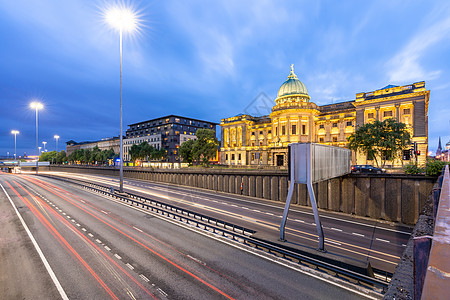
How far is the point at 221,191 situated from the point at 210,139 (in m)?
28.0

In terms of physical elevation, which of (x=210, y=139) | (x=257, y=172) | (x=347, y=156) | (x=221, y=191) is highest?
(x=210, y=139)

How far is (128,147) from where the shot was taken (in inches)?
5600

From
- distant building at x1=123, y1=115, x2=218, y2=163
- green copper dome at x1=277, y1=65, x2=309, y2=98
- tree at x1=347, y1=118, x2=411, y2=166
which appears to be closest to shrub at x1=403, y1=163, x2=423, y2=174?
tree at x1=347, y1=118, x2=411, y2=166

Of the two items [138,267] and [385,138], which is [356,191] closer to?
[385,138]

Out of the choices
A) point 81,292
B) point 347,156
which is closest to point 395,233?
point 347,156

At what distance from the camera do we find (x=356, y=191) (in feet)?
78.5

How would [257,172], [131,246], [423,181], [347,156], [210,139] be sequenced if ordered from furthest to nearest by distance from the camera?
1. [210,139]
2. [257,172]
3. [347,156]
4. [423,181]
5. [131,246]

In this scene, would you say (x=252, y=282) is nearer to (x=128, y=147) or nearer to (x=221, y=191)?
(x=221, y=191)

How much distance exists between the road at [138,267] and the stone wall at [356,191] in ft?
53.0

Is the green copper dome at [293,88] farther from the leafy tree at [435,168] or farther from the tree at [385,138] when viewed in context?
the leafy tree at [435,168]

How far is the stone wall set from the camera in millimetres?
Answer: 20656

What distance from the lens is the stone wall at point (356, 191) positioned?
67.8ft

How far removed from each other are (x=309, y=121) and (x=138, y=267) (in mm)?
63702

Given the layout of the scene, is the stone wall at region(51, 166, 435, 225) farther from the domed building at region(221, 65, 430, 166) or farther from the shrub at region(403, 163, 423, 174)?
the domed building at region(221, 65, 430, 166)
